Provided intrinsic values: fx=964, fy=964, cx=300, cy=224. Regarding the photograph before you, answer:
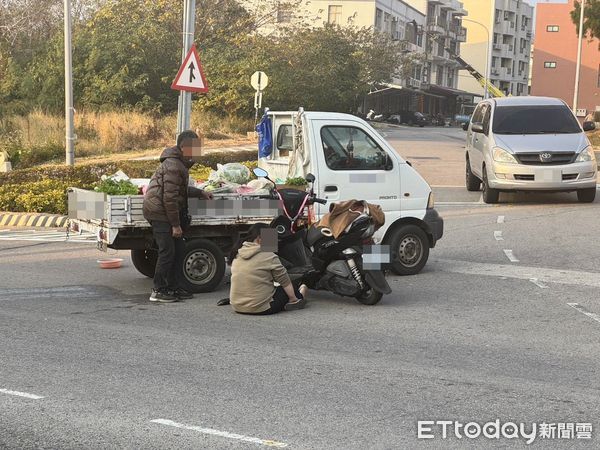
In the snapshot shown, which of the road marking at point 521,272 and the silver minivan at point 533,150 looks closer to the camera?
the road marking at point 521,272

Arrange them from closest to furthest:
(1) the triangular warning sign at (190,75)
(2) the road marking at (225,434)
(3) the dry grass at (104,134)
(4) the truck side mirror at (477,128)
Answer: (2) the road marking at (225,434) < (1) the triangular warning sign at (190,75) < (4) the truck side mirror at (477,128) < (3) the dry grass at (104,134)

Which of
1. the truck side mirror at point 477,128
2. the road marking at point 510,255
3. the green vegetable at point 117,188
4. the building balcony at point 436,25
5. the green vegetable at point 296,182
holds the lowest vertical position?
the road marking at point 510,255

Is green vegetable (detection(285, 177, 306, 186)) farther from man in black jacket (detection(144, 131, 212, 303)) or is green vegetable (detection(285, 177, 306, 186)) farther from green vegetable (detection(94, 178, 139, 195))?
green vegetable (detection(94, 178, 139, 195))

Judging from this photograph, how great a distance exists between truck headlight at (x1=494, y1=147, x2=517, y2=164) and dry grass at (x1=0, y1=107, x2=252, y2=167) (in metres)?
14.2

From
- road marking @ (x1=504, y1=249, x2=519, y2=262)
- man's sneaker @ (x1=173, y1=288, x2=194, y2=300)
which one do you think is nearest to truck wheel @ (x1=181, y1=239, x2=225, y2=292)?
man's sneaker @ (x1=173, y1=288, x2=194, y2=300)

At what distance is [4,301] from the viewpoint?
9.95 meters

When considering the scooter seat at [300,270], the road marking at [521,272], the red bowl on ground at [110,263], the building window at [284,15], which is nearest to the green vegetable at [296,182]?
the scooter seat at [300,270]

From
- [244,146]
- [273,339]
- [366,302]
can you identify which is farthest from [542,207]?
[244,146]

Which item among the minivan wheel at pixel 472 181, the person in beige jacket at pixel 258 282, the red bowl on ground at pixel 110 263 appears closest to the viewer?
the person in beige jacket at pixel 258 282

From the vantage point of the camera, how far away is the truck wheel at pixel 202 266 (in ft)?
34.4

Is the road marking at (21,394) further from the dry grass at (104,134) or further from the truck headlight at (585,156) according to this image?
the dry grass at (104,134)

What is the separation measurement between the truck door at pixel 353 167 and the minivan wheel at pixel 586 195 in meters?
Result: 8.62

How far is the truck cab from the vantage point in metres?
11.4

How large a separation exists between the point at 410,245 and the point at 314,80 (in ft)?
117
